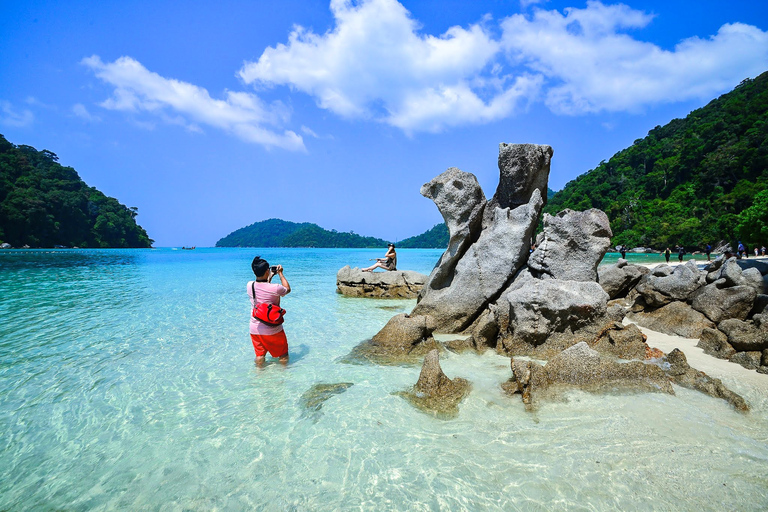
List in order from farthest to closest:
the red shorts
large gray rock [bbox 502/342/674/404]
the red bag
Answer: the red shorts < the red bag < large gray rock [bbox 502/342/674/404]

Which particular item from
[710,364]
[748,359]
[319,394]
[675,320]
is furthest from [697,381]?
[319,394]

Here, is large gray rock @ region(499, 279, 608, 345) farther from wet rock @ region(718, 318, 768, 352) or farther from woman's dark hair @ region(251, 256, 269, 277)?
woman's dark hair @ region(251, 256, 269, 277)

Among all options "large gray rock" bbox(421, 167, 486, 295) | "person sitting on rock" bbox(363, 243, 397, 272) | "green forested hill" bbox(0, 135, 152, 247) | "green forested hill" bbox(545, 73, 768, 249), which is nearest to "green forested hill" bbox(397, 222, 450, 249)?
"green forested hill" bbox(545, 73, 768, 249)

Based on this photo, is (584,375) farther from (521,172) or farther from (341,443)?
(521,172)

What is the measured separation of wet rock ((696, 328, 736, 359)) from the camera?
6.26 m

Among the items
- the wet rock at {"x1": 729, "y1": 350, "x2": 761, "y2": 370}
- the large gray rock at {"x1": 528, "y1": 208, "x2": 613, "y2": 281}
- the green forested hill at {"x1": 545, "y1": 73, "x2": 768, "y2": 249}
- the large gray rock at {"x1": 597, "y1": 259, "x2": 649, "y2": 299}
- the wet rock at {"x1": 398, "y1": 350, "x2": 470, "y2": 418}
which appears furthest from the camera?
the green forested hill at {"x1": 545, "y1": 73, "x2": 768, "y2": 249}

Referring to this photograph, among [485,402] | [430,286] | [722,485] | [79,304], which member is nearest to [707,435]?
[722,485]

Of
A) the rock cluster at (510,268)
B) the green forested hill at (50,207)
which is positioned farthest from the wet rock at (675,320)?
the green forested hill at (50,207)

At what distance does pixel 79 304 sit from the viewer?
498 inches

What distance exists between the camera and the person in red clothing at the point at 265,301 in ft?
19.6

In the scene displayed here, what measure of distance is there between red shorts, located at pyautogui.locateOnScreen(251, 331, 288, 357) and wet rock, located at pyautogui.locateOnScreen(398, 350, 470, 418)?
8.22 ft

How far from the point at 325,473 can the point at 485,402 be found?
2278mm

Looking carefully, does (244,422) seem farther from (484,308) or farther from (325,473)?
(484,308)

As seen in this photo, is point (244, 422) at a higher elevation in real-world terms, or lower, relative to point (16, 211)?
lower
